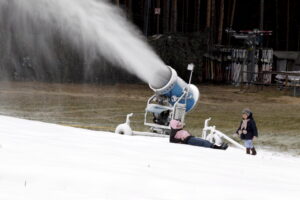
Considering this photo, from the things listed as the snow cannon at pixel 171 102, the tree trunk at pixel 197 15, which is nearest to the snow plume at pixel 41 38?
the tree trunk at pixel 197 15

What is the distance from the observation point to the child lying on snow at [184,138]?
10055 mm

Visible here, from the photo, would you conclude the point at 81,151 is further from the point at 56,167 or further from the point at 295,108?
the point at 295,108

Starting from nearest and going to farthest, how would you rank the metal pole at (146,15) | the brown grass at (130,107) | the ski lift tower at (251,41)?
the brown grass at (130,107), the ski lift tower at (251,41), the metal pole at (146,15)

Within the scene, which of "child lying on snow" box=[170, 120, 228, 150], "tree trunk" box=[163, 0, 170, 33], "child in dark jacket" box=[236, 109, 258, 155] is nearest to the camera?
"child lying on snow" box=[170, 120, 228, 150]

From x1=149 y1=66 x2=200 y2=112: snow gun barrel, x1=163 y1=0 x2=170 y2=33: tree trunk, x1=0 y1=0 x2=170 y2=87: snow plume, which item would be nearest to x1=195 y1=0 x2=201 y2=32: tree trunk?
x1=163 y1=0 x2=170 y2=33: tree trunk

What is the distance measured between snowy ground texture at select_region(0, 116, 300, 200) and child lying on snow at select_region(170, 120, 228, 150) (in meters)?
2.70

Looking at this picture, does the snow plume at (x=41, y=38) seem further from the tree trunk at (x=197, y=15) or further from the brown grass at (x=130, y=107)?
the tree trunk at (x=197, y=15)

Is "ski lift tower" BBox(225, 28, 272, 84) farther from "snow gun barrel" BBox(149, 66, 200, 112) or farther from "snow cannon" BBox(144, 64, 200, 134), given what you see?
"snow gun barrel" BBox(149, 66, 200, 112)

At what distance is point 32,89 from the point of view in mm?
23438

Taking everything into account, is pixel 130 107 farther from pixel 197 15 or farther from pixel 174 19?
pixel 197 15

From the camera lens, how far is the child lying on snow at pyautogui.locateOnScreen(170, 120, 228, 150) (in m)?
10.1

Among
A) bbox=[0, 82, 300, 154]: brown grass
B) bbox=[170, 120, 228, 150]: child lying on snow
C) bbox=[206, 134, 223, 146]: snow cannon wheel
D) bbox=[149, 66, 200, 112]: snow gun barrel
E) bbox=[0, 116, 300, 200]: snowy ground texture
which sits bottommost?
bbox=[0, 82, 300, 154]: brown grass

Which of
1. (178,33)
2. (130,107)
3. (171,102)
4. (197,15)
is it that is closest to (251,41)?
(178,33)

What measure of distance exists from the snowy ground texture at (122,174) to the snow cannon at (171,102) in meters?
4.90
